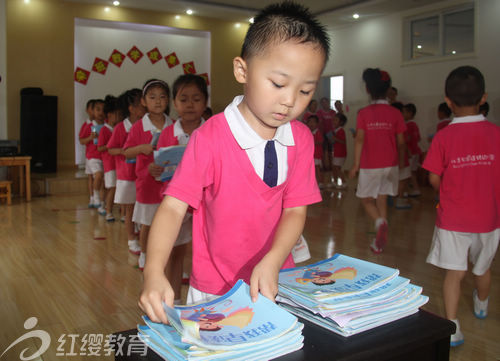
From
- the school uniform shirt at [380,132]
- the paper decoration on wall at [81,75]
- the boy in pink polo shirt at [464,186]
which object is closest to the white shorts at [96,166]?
the school uniform shirt at [380,132]

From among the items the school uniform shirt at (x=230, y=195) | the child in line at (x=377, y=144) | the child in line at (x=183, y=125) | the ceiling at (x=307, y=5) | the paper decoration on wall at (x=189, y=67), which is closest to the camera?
the school uniform shirt at (x=230, y=195)

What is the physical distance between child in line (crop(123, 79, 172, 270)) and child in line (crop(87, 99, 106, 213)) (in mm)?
2989

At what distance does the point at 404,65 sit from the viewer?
8.62 m

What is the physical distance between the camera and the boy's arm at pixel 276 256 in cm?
86

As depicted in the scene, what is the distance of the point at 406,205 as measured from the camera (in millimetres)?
5676

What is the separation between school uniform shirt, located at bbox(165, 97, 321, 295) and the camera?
1.04 meters

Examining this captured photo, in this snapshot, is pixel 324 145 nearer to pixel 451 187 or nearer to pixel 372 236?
pixel 372 236

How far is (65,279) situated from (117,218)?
7.34 feet

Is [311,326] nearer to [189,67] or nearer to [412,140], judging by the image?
[412,140]

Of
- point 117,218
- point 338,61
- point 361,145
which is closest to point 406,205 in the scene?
point 361,145

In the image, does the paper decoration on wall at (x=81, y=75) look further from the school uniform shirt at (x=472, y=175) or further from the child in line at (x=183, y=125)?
the school uniform shirt at (x=472, y=175)

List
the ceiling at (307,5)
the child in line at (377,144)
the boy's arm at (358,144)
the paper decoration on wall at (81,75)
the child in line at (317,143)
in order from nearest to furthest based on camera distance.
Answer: the boy's arm at (358,144) → the child in line at (377,144) → the child in line at (317,143) → the ceiling at (307,5) → the paper decoration on wall at (81,75)

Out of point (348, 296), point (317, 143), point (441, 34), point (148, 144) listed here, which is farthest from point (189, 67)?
point (348, 296)

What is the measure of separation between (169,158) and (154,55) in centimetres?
802
